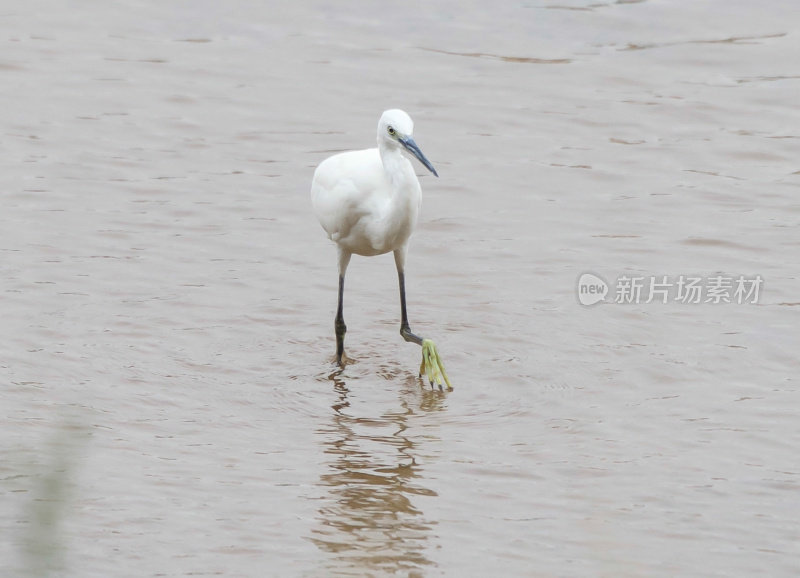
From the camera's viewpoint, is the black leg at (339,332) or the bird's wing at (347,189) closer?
the bird's wing at (347,189)

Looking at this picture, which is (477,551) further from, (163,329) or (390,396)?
(163,329)

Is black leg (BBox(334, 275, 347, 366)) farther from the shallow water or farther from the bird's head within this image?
the bird's head

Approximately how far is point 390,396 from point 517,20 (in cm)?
845

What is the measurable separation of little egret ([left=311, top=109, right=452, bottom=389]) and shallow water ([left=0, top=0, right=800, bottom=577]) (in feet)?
0.81

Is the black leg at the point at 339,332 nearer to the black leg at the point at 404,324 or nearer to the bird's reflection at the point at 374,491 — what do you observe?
the black leg at the point at 404,324

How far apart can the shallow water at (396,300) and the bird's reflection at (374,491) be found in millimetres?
17

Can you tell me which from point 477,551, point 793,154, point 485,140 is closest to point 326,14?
point 485,140

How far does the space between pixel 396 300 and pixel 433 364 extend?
4.75 ft

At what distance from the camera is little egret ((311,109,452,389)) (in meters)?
6.23

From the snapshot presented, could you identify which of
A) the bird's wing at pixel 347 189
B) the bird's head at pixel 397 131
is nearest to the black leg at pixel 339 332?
the bird's wing at pixel 347 189

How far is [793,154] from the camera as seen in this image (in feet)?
33.7

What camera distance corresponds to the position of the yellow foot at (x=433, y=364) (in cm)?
642

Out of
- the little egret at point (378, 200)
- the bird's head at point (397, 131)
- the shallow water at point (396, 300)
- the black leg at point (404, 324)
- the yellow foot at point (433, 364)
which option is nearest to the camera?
the shallow water at point (396, 300)

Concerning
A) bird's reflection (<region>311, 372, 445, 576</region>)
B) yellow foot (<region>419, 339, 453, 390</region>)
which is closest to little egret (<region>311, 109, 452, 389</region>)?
yellow foot (<region>419, 339, 453, 390</region>)
